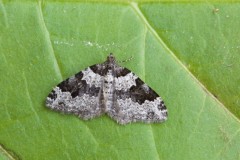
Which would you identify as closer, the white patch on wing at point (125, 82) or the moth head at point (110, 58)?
the moth head at point (110, 58)

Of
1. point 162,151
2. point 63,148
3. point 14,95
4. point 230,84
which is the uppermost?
point 14,95

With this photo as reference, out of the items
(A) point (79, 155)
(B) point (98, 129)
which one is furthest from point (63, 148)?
(B) point (98, 129)

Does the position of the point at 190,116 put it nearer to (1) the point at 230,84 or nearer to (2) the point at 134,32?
(1) the point at 230,84

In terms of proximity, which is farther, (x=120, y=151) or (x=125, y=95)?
(x=125, y=95)

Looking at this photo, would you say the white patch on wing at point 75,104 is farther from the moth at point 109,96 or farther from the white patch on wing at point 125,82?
the white patch on wing at point 125,82

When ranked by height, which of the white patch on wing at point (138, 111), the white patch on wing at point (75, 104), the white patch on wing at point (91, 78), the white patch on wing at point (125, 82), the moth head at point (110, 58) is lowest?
the white patch on wing at point (138, 111)

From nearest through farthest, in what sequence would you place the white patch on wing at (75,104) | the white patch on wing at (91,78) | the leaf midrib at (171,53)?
the leaf midrib at (171,53) → the white patch on wing at (75,104) → the white patch on wing at (91,78)

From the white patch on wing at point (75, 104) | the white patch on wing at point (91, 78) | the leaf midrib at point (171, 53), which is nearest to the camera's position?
the leaf midrib at point (171, 53)

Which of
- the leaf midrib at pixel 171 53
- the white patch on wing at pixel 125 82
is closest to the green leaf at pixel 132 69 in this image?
the leaf midrib at pixel 171 53
